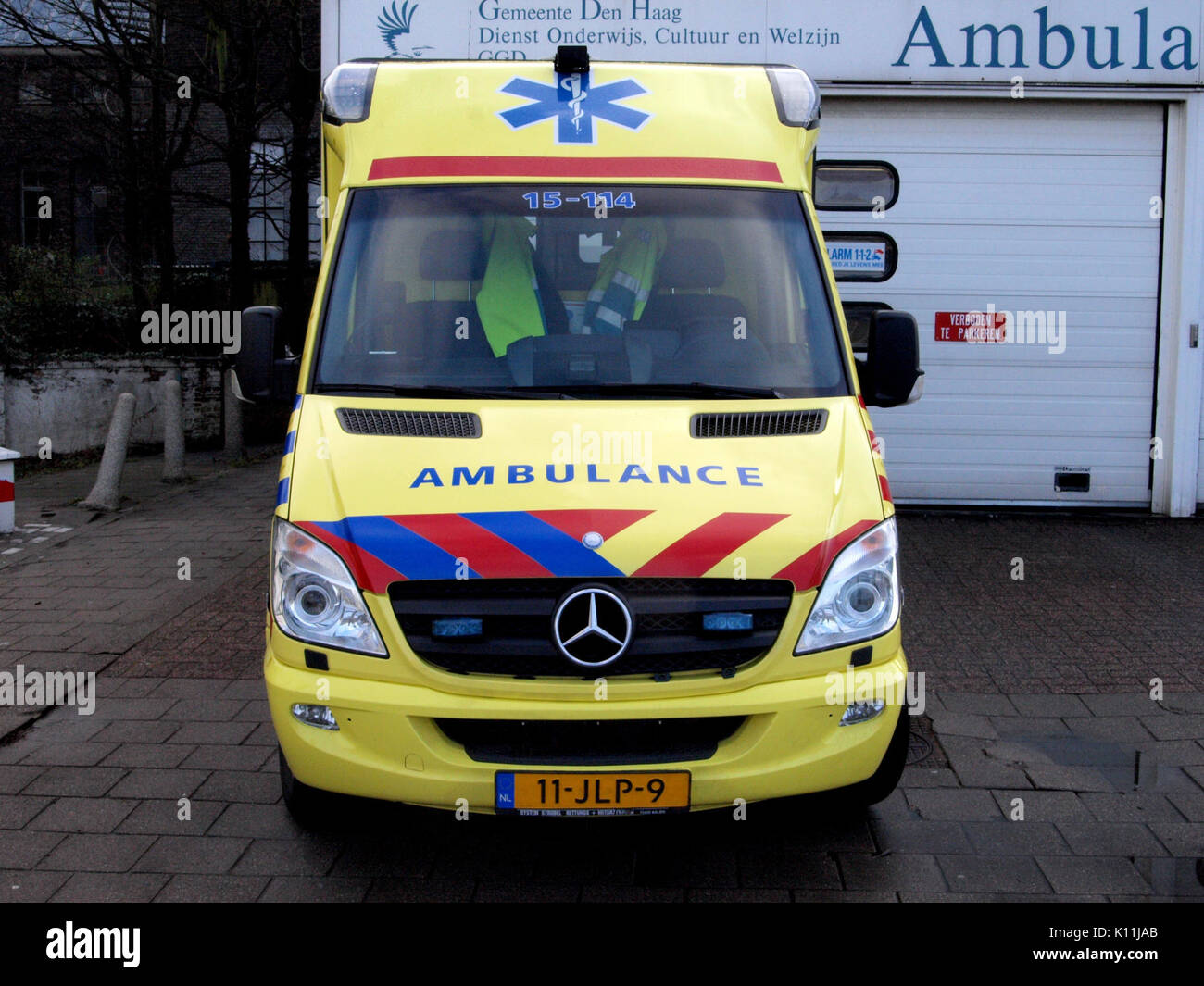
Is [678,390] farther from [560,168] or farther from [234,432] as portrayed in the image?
[234,432]

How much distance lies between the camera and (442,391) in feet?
13.6

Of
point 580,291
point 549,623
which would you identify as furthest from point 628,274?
point 549,623

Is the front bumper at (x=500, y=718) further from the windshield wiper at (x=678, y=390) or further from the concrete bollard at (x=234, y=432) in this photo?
the concrete bollard at (x=234, y=432)

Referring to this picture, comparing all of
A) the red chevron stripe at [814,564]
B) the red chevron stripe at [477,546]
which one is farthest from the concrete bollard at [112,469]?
the red chevron stripe at [814,564]

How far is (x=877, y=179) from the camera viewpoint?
949 centimetres

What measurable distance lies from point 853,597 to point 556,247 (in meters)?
1.75

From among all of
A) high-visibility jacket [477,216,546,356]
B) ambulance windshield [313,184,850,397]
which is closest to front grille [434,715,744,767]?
ambulance windshield [313,184,850,397]

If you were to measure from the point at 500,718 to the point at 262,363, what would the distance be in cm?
189

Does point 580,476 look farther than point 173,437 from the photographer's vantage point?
No

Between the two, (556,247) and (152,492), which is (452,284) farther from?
(152,492)

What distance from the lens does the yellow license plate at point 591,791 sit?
11.1 ft

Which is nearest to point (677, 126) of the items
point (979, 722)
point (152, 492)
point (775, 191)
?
point (775, 191)

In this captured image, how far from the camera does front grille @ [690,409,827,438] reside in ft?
12.8

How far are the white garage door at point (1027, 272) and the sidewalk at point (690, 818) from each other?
78.6 inches
